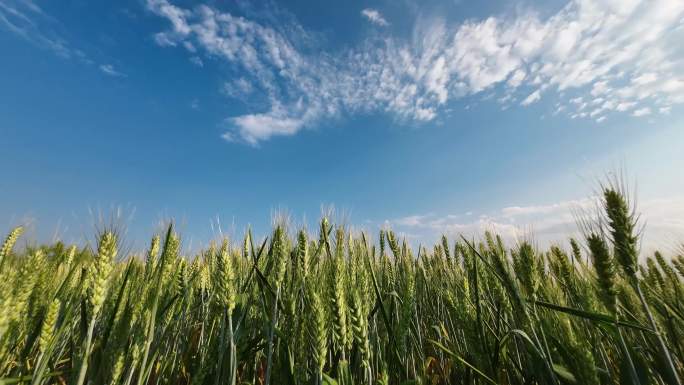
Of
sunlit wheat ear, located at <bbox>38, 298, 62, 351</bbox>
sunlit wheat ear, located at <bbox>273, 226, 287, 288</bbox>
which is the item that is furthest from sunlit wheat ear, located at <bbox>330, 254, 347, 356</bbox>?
sunlit wheat ear, located at <bbox>38, 298, 62, 351</bbox>

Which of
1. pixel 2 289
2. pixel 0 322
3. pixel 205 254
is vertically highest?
pixel 205 254

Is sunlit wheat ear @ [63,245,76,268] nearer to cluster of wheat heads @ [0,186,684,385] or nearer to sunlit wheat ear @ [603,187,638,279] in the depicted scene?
cluster of wheat heads @ [0,186,684,385]

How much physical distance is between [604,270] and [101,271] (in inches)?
94.6

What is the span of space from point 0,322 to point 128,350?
52 centimetres

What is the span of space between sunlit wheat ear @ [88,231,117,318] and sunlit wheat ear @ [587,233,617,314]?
229 centimetres

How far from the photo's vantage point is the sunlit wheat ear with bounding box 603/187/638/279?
5.11 feet

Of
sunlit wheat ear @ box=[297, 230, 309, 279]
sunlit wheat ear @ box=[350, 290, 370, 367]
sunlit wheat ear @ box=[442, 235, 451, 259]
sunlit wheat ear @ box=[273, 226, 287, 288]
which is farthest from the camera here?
sunlit wheat ear @ box=[442, 235, 451, 259]

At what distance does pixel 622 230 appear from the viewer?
161 cm

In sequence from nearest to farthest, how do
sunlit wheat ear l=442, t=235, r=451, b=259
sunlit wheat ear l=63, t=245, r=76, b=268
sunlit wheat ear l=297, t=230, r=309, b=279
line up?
sunlit wheat ear l=297, t=230, r=309, b=279, sunlit wheat ear l=63, t=245, r=76, b=268, sunlit wheat ear l=442, t=235, r=451, b=259

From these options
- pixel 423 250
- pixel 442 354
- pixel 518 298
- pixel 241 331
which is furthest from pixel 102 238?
pixel 423 250

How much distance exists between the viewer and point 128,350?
1.53 meters

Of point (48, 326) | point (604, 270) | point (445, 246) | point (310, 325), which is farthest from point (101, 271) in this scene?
point (445, 246)

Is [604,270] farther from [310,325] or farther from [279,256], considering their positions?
[279,256]

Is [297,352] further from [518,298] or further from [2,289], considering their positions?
[2,289]
